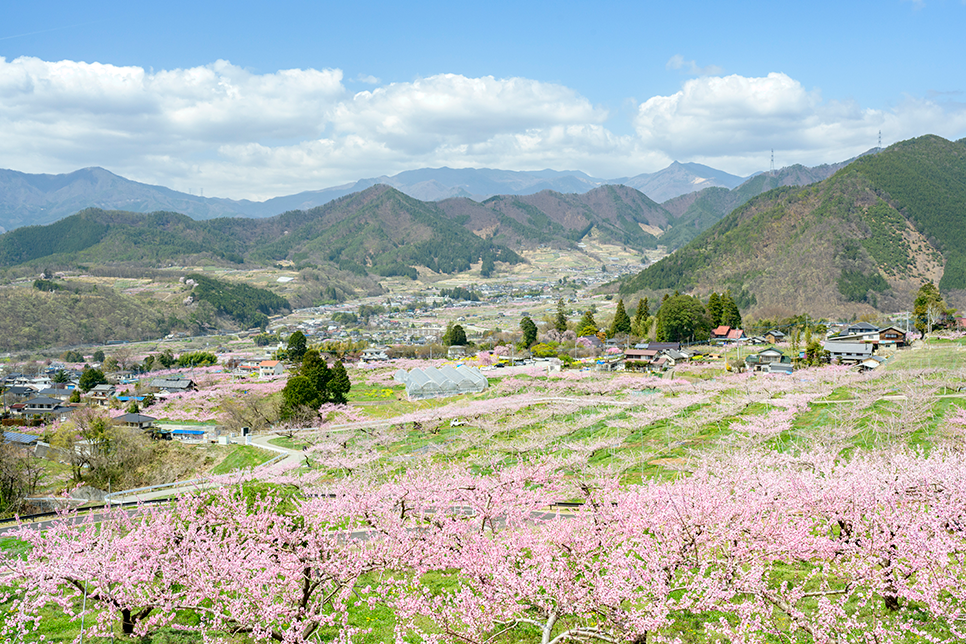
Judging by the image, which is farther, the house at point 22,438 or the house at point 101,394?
the house at point 101,394

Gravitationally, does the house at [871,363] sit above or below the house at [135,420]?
above

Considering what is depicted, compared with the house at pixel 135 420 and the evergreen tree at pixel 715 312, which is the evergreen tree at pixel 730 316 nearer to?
the evergreen tree at pixel 715 312

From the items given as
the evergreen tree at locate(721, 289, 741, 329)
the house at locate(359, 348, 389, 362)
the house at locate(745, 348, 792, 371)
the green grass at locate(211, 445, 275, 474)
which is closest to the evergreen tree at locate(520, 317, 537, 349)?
the house at locate(359, 348, 389, 362)

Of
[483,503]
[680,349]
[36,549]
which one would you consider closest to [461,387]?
[680,349]

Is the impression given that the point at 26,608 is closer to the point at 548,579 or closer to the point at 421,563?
the point at 421,563

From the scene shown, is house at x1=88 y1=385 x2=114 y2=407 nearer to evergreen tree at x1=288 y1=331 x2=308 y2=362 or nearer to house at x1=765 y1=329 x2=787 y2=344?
evergreen tree at x1=288 y1=331 x2=308 y2=362

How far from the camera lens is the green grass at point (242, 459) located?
34.5m

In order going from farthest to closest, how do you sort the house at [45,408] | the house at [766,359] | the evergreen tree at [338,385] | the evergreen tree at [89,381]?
the evergreen tree at [89,381] < the house at [45,408] < the house at [766,359] < the evergreen tree at [338,385]

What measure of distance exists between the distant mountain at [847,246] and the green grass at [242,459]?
86.7m

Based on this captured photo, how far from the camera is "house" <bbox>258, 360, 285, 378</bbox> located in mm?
73625

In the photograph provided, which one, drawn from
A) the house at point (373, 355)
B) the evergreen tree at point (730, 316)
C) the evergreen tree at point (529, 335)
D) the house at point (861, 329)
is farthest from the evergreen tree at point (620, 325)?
the house at point (373, 355)

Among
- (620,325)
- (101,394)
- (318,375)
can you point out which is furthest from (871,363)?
(101,394)

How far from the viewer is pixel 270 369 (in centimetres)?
7550

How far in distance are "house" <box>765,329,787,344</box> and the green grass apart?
176 ft
